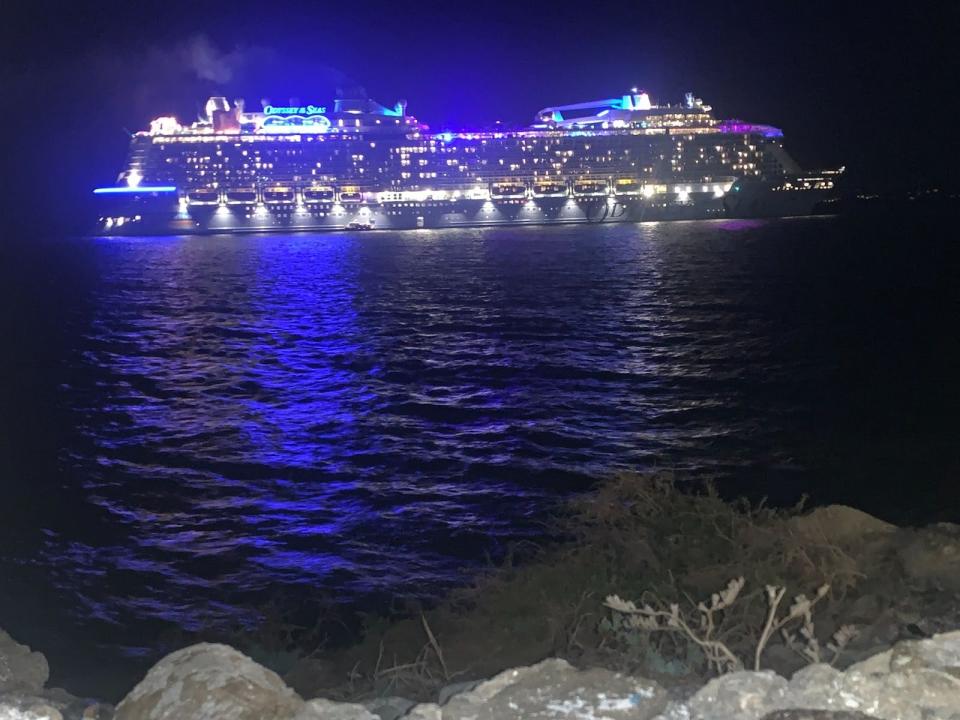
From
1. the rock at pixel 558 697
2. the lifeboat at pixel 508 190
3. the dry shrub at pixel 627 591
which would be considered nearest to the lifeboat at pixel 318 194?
the lifeboat at pixel 508 190

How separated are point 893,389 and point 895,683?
10.8m

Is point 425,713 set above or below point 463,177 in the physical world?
below

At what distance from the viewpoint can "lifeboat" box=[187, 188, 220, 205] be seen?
85875mm

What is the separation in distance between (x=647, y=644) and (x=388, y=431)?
6.93 meters

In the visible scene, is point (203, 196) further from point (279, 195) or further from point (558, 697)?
point (558, 697)

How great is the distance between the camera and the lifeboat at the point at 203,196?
85875 mm

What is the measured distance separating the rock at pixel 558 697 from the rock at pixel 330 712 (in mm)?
173

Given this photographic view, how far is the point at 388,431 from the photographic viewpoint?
971cm

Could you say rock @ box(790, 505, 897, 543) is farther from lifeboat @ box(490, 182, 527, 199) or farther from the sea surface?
lifeboat @ box(490, 182, 527, 199)

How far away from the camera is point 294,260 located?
46188mm

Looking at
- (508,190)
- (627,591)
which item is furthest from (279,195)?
(627,591)

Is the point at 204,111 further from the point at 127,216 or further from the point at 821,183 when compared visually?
the point at 821,183

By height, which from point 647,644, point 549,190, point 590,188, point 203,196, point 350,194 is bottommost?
point 647,644

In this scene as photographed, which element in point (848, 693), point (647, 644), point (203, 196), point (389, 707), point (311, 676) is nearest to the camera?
point (848, 693)
